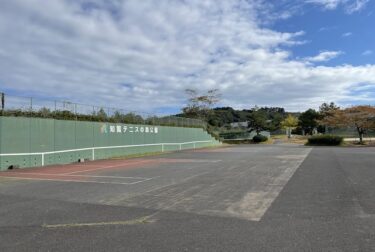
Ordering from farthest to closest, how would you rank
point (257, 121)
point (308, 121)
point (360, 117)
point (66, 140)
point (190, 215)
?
point (308, 121), point (257, 121), point (360, 117), point (66, 140), point (190, 215)

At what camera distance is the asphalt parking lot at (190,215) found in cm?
683

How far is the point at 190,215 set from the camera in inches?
358

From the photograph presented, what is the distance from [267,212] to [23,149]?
56.5ft

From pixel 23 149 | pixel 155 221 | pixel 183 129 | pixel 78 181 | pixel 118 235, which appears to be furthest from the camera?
pixel 183 129

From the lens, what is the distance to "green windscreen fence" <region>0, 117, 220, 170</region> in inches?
876

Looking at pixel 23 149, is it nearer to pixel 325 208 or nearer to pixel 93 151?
pixel 93 151

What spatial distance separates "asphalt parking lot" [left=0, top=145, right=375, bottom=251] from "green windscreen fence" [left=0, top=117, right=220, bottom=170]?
7.21 metres

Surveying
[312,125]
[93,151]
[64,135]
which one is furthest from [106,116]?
[312,125]

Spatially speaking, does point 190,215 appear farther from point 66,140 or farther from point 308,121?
point 308,121

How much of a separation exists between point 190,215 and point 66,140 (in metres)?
19.4

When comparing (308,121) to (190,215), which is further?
(308,121)

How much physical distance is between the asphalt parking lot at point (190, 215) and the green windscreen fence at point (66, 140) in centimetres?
721

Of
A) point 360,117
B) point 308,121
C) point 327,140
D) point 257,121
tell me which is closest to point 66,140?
point 327,140

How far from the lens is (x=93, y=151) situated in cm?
2994
